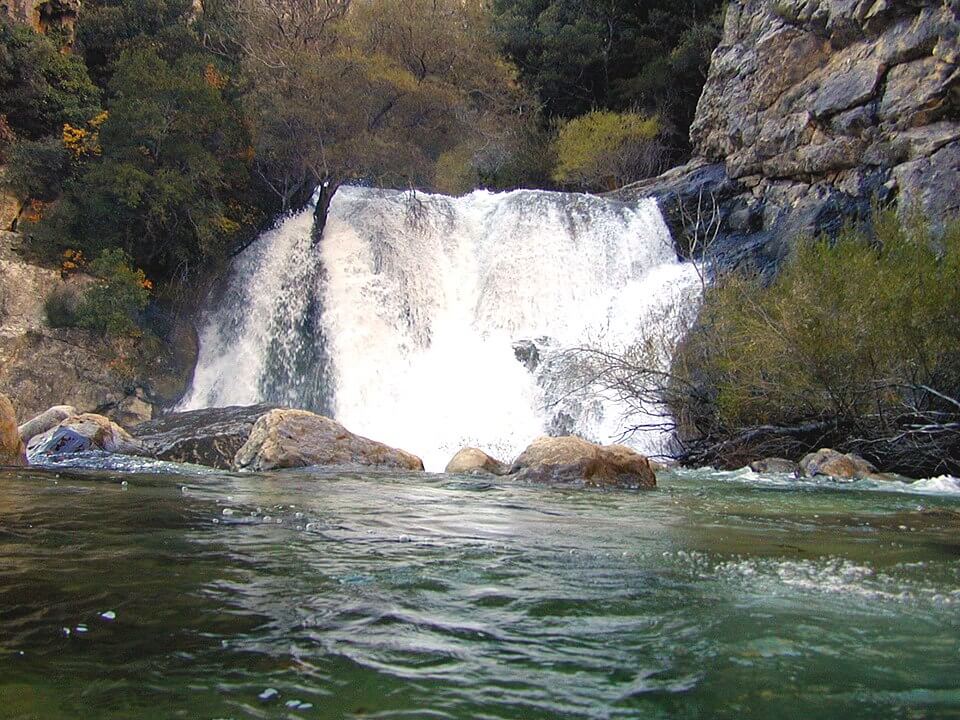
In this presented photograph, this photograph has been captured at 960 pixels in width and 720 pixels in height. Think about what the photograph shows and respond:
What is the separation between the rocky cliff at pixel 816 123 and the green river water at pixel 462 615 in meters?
13.1

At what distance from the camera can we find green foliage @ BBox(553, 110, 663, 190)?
28391mm

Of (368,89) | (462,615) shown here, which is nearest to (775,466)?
(462,615)

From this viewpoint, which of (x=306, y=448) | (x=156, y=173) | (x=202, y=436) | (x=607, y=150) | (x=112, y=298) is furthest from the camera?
(x=607, y=150)

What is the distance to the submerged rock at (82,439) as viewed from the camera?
11617 millimetres

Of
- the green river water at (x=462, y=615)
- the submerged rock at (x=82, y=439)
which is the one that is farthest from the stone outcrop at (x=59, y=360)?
the green river water at (x=462, y=615)

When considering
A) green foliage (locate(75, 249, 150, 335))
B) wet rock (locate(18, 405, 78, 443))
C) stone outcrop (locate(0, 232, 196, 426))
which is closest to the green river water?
wet rock (locate(18, 405, 78, 443))

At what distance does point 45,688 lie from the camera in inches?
96.4

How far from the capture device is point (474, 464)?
36.4 feet

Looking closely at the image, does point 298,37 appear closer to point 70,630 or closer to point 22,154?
point 22,154

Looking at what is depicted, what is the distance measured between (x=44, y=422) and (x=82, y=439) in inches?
86.0

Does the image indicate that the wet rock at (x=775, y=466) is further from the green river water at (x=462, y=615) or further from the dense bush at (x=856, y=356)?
the green river water at (x=462, y=615)

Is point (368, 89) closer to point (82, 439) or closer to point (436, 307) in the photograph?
point (436, 307)

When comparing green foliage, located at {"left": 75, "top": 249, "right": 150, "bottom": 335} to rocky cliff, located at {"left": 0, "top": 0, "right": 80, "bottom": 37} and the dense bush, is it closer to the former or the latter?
rocky cliff, located at {"left": 0, "top": 0, "right": 80, "bottom": 37}

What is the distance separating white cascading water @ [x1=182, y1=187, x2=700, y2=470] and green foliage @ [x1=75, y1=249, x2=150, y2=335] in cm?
242
